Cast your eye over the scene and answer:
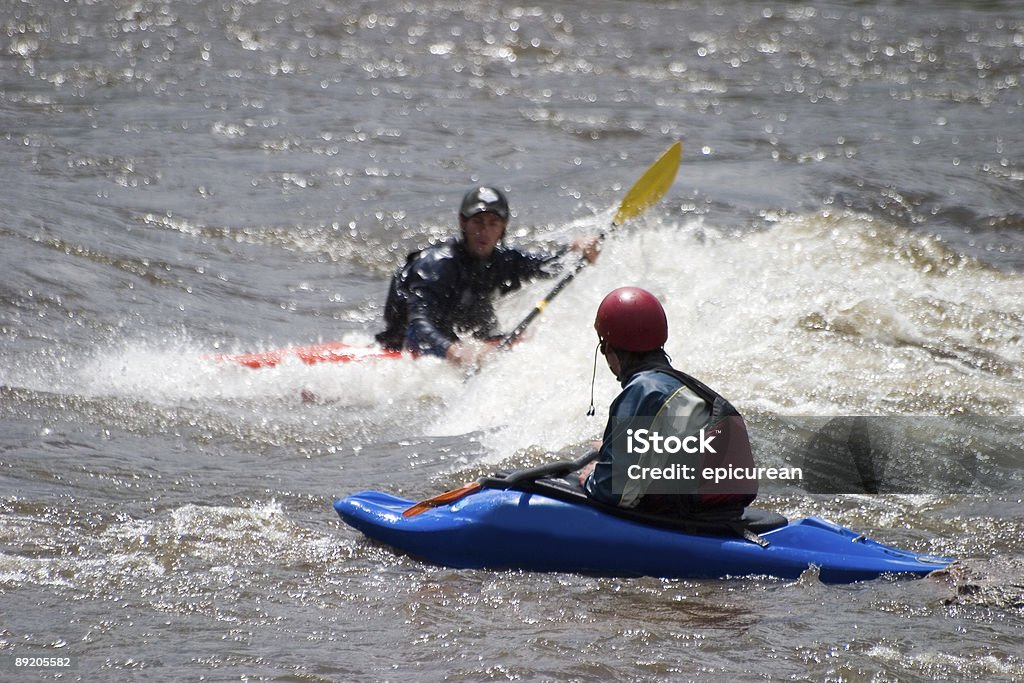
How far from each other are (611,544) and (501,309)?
15.0 ft

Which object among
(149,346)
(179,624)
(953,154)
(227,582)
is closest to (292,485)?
(227,582)

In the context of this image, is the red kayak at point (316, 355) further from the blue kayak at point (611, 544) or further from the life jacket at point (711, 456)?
the life jacket at point (711, 456)

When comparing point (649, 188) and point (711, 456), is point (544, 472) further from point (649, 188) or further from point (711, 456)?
point (649, 188)

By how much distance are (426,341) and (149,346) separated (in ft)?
A: 6.93

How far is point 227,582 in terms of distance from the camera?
4391 millimetres

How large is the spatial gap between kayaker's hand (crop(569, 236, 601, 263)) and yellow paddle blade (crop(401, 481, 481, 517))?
3152 millimetres

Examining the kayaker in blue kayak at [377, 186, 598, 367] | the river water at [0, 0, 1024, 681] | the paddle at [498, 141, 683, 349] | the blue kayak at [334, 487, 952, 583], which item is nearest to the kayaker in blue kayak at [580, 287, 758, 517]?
the blue kayak at [334, 487, 952, 583]

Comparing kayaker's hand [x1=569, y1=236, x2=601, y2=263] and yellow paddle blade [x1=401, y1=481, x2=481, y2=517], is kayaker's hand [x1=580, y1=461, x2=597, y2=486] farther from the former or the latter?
kayaker's hand [x1=569, y1=236, x2=601, y2=263]

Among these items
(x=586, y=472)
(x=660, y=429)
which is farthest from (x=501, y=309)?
(x=660, y=429)

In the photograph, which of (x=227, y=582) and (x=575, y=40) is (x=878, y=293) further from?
(x=575, y=40)

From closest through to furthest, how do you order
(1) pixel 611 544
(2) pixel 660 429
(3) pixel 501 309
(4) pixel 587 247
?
(2) pixel 660 429 → (1) pixel 611 544 → (4) pixel 587 247 → (3) pixel 501 309

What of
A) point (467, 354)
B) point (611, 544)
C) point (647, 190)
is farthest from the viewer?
point (647, 190)

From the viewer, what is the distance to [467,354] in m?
7.02

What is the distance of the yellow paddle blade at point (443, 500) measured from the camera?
479 centimetres
